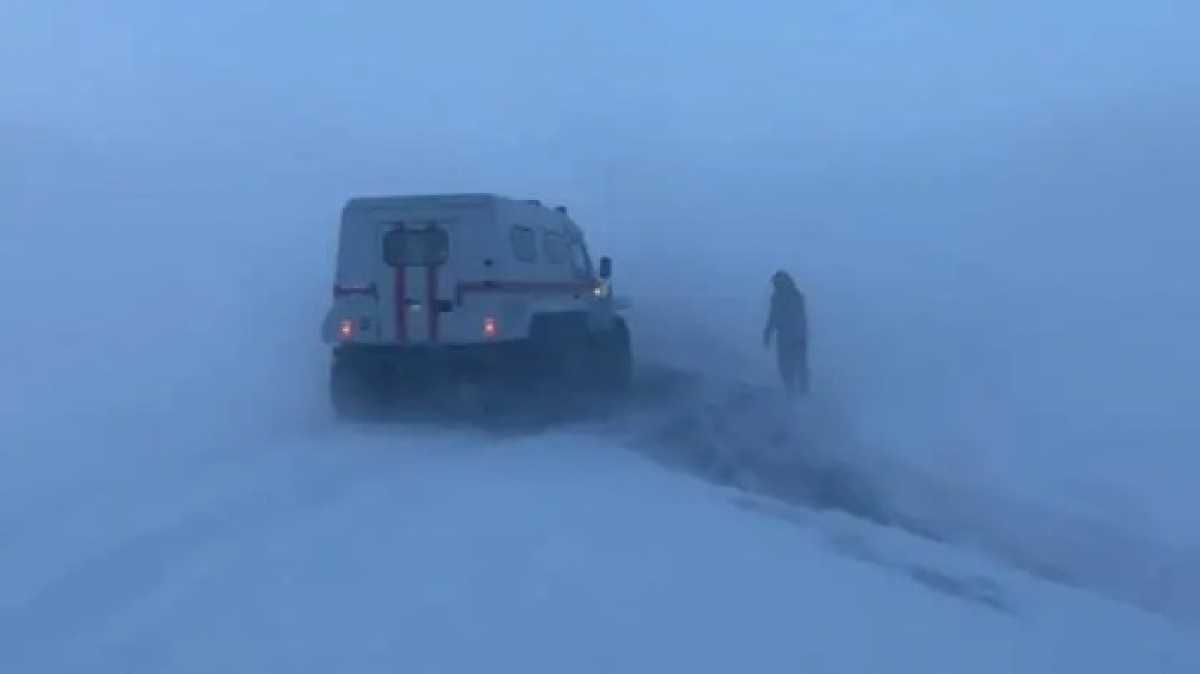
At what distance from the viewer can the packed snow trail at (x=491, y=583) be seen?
766cm

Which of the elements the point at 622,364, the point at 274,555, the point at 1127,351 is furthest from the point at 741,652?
the point at 1127,351

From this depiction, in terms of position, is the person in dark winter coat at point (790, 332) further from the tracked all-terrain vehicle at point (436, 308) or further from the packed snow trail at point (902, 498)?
the tracked all-terrain vehicle at point (436, 308)

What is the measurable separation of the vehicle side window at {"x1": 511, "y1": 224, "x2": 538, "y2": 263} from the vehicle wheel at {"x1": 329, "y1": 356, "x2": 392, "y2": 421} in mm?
1736

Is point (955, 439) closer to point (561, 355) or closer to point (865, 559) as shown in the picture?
point (561, 355)

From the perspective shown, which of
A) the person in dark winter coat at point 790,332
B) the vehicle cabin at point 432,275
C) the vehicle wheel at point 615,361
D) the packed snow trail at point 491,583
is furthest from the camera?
the person in dark winter coat at point 790,332

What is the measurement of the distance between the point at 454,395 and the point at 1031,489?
213 inches

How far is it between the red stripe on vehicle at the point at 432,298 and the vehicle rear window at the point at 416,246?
86mm

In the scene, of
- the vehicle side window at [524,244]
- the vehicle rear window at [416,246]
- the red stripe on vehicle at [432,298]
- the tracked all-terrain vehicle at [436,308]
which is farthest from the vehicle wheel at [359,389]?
the vehicle side window at [524,244]

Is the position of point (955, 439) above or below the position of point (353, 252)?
below

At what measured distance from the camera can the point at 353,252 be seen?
1688 cm

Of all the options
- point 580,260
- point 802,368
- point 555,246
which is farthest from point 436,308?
point 802,368

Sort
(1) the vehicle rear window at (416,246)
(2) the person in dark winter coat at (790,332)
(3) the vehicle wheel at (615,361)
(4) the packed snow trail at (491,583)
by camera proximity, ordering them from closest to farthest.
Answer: (4) the packed snow trail at (491,583), (1) the vehicle rear window at (416,246), (3) the vehicle wheel at (615,361), (2) the person in dark winter coat at (790,332)

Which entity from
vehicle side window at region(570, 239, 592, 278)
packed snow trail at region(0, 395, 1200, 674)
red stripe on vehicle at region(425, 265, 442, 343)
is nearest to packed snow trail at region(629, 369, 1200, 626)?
packed snow trail at region(0, 395, 1200, 674)

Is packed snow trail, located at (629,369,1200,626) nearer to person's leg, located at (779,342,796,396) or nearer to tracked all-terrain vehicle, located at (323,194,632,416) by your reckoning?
person's leg, located at (779,342,796,396)
